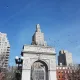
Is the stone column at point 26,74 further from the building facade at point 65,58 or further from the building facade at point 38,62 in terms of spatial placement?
the building facade at point 65,58

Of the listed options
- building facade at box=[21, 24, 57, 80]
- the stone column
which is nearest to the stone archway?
building facade at box=[21, 24, 57, 80]

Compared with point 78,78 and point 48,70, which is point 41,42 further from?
point 78,78

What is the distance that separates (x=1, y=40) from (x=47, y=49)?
64.6m

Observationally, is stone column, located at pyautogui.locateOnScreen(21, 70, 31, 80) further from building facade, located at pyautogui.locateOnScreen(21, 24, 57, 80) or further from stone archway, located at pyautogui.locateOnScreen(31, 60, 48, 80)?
stone archway, located at pyautogui.locateOnScreen(31, 60, 48, 80)

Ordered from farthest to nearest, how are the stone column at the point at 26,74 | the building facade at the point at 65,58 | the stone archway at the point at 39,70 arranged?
1. the building facade at the point at 65,58
2. the stone archway at the point at 39,70
3. the stone column at the point at 26,74

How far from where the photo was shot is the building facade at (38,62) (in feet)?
89.2

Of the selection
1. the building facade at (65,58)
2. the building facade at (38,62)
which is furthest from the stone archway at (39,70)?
the building facade at (65,58)

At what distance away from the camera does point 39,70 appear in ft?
91.4

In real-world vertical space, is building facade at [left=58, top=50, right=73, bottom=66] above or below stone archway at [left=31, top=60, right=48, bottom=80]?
above

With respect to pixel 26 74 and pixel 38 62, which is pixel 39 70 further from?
pixel 26 74

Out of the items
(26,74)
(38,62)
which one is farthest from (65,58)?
(26,74)

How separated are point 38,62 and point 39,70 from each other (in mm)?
1388

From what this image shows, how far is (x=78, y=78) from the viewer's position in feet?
143

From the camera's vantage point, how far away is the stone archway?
27391 millimetres
